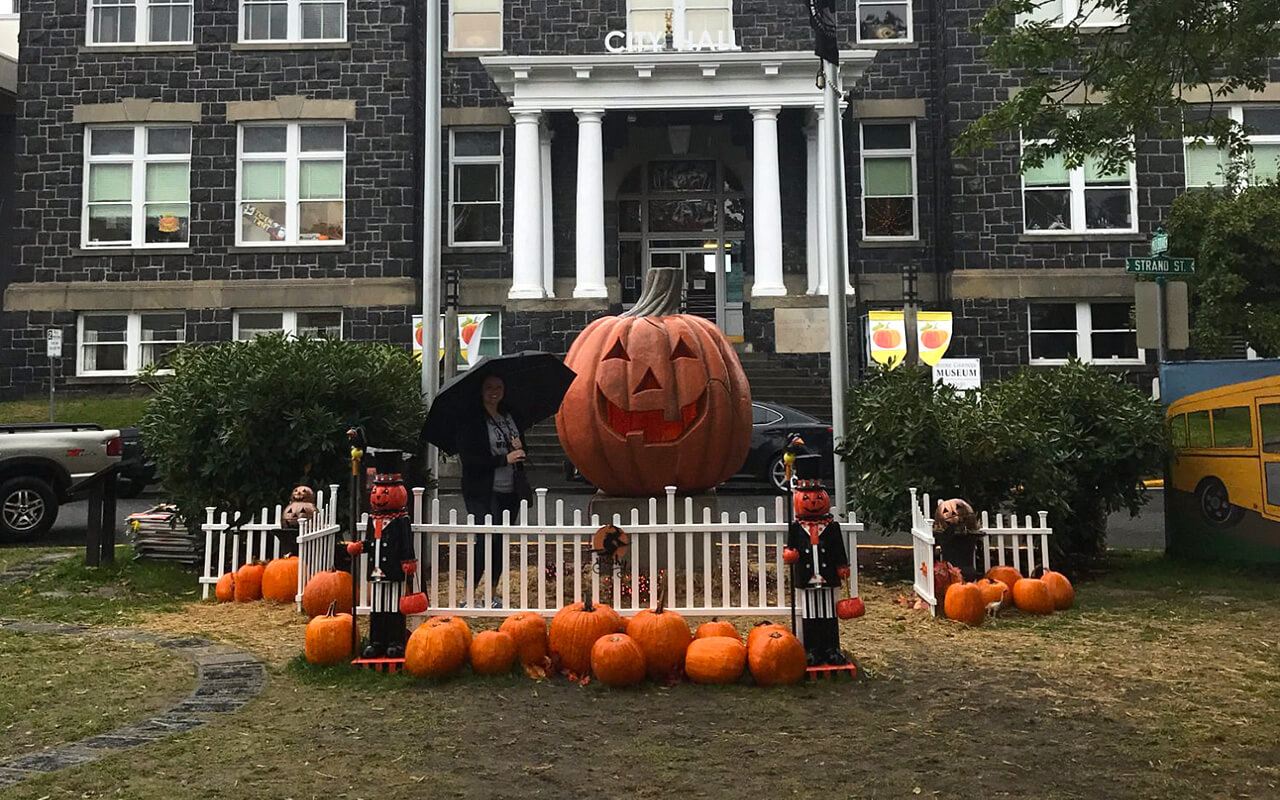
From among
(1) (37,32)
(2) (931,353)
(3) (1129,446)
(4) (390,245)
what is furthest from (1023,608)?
(1) (37,32)

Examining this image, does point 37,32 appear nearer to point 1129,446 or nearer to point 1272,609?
point 1129,446

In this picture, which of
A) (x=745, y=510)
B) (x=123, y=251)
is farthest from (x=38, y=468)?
(x=123, y=251)

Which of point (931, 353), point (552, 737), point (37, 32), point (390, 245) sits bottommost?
point (552, 737)

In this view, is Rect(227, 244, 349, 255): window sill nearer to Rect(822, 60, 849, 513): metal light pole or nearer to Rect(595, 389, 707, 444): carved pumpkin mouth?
Rect(822, 60, 849, 513): metal light pole

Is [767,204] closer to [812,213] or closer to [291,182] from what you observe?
[812,213]

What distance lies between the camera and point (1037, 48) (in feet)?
25.7

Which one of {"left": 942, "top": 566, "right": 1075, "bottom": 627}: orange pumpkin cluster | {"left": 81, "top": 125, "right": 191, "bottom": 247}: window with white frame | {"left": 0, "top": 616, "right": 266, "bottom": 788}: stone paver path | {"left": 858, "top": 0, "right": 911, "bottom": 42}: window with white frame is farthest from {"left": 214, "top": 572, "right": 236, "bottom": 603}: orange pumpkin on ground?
{"left": 858, "top": 0, "right": 911, "bottom": 42}: window with white frame

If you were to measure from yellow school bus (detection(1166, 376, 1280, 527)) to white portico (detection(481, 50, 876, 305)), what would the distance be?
1293 cm

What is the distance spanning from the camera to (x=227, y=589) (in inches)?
346

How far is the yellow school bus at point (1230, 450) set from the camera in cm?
909

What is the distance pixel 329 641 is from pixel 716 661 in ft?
7.22

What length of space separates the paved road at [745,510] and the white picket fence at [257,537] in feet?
7.27

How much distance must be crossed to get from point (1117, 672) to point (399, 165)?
20.5 metres

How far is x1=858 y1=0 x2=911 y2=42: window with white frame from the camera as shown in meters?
24.7
